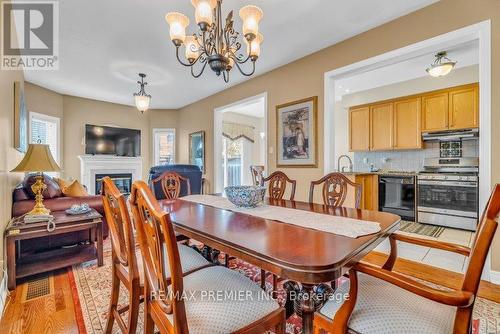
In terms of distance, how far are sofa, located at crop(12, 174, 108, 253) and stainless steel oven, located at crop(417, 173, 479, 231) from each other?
15.9 ft

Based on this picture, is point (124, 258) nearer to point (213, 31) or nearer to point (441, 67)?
point (213, 31)

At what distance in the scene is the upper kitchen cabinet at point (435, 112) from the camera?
4027mm

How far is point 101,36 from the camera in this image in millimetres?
2842

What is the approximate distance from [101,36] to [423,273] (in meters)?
4.31

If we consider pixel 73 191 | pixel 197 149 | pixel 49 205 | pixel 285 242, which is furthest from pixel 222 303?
pixel 197 149

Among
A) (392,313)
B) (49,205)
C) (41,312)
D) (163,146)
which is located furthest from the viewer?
(163,146)

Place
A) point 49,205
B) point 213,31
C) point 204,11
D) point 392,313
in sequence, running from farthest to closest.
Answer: point 49,205, point 213,31, point 204,11, point 392,313

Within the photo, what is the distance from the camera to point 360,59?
281 cm

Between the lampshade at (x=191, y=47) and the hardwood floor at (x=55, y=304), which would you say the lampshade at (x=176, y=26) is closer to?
the lampshade at (x=191, y=47)

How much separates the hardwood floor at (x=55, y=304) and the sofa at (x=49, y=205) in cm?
45

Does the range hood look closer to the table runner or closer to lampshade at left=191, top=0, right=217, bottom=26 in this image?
the table runner

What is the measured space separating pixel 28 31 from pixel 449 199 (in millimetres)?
6068

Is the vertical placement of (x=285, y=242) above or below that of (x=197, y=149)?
below

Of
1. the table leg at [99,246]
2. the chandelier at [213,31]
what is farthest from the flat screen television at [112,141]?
the chandelier at [213,31]
